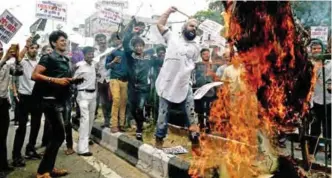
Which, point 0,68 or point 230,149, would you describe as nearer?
point 230,149

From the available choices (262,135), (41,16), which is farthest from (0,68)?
(41,16)

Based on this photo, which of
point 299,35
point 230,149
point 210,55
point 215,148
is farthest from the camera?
point 210,55

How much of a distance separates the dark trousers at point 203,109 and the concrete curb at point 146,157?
4.42 feet

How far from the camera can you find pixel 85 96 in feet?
22.8

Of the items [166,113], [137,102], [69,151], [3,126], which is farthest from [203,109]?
[3,126]

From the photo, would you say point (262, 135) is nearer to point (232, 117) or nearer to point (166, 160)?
point (232, 117)

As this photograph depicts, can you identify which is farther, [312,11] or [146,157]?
[146,157]

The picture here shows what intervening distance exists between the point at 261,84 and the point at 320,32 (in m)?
2.37

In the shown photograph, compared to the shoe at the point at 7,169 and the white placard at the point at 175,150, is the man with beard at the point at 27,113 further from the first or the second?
the white placard at the point at 175,150

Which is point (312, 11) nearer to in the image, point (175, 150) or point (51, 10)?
→ point (175, 150)

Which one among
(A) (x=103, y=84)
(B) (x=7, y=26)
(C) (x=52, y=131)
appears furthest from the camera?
(A) (x=103, y=84)

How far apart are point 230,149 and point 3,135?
3.36 m

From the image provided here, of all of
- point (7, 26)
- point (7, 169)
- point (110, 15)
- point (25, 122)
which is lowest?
point (7, 169)

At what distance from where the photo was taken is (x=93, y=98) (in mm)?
7055
